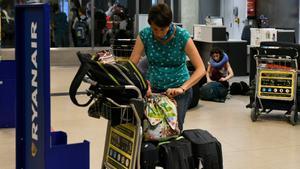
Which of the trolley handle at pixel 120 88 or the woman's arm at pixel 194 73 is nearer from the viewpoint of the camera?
the trolley handle at pixel 120 88

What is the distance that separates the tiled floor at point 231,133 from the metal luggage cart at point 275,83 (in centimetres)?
20

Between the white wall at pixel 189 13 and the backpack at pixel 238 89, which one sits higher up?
the white wall at pixel 189 13

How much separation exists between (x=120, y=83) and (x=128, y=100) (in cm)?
11

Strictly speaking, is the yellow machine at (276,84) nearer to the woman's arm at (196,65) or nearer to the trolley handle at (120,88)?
the woman's arm at (196,65)

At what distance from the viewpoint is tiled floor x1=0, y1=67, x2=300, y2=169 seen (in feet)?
17.5

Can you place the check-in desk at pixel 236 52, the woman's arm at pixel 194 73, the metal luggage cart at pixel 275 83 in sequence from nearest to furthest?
the woman's arm at pixel 194 73 < the metal luggage cart at pixel 275 83 < the check-in desk at pixel 236 52

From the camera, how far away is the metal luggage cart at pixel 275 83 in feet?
23.8

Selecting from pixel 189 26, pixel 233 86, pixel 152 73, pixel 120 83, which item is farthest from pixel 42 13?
pixel 189 26

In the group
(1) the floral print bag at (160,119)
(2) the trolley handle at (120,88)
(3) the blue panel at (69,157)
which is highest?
(2) the trolley handle at (120,88)

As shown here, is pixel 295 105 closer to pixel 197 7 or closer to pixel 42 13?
pixel 42 13

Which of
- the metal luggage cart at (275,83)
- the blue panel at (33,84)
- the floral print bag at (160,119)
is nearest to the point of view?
the blue panel at (33,84)

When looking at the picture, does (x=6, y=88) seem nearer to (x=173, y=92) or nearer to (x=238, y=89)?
(x=173, y=92)

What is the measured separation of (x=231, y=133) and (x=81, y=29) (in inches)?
409

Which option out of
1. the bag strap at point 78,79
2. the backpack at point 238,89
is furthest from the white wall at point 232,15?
the bag strap at point 78,79
